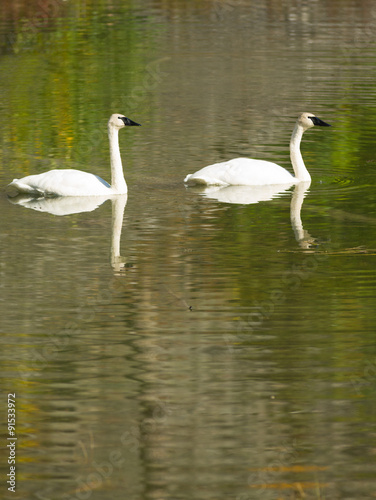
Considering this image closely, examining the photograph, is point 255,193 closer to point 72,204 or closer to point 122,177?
point 122,177

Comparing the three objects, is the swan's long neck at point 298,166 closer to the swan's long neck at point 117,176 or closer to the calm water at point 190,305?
the calm water at point 190,305

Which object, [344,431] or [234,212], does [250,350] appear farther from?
[234,212]

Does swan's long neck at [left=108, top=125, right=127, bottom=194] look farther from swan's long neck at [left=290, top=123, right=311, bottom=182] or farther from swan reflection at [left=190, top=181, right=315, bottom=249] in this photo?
swan's long neck at [left=290, top=123, right=311, bottom=182]

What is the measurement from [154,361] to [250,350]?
0.77m

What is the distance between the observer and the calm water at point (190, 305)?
7.58 metres

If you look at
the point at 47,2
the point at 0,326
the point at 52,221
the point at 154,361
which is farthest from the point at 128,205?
the point at 47,2

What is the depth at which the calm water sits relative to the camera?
7578mm

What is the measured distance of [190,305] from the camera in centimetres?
1091

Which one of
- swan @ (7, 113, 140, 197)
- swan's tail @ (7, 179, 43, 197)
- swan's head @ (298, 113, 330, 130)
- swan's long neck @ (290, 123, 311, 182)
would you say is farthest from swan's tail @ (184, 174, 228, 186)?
swan's tail @ (7, 179, 43, 197)

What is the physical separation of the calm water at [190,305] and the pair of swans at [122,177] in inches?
9.0

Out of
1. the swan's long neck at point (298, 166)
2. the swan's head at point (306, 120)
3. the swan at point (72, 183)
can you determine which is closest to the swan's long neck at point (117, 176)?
the swan at point (72, 183)

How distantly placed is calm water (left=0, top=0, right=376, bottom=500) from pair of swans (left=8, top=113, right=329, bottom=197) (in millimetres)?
230

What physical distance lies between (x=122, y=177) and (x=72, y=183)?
2.14 feet

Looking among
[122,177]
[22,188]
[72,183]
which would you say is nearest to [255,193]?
[122,177]
